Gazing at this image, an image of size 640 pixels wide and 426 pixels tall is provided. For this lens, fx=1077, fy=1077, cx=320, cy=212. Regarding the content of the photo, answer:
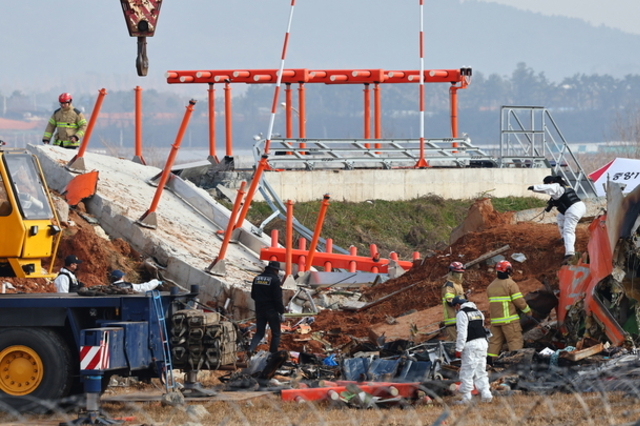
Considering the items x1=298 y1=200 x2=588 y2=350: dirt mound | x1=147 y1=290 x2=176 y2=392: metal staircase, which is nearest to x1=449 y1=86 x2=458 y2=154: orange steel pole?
x1=298 y1=200 x2=588 y2=350: dirt mound

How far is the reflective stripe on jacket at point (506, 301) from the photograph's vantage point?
46.2 ft

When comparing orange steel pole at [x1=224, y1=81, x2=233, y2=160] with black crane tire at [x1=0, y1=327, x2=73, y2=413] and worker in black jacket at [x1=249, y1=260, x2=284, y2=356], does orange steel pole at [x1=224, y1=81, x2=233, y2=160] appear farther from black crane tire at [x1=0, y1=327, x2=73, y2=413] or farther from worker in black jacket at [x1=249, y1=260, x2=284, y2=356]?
black crane tire at [x1=0, y1=327, x2=73, y2=413]

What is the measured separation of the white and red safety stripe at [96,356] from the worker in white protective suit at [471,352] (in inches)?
159

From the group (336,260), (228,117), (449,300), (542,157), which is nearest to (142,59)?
(449,300)

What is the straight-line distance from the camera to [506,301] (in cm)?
1413

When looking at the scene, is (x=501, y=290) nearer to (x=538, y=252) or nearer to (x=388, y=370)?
(x=388, y=370)

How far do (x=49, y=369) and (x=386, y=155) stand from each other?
68.7ft

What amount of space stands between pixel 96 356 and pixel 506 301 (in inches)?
224

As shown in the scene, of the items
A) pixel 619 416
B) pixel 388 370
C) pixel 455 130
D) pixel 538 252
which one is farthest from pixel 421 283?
pixel 455 130

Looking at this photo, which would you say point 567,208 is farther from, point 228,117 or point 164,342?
point 228,117

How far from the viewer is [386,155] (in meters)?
31.6

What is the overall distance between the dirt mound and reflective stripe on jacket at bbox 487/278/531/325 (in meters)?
2.43

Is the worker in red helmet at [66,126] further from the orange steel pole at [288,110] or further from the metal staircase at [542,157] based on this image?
the metal staircase at [542,157]

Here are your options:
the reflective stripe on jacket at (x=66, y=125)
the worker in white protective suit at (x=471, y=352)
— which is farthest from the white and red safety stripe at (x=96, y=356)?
the reflective stripe on jacket at (x=66, y=125)
